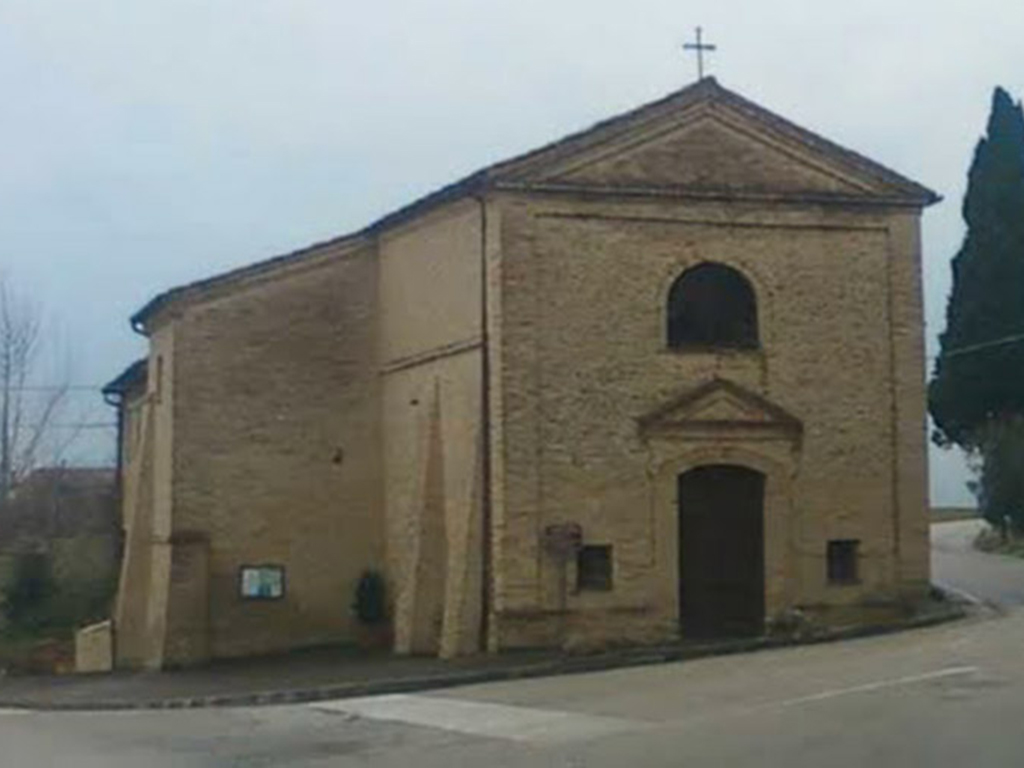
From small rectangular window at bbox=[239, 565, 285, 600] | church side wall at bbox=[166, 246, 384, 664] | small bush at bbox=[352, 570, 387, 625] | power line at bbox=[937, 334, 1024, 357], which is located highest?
power line at bbox=[937, 334, 1024, 357]

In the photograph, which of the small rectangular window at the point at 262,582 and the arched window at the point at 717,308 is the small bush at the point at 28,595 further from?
the arched window at the point at 717,308

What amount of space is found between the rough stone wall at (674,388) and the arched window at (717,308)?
0.22 meters

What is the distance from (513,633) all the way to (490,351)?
4394mm

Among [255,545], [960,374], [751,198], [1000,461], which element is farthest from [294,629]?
[960,374]

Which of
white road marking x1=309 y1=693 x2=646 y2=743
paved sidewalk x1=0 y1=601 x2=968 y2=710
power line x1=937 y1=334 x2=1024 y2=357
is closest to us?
white road marking x1=309 y1=693 x2=646 y2=743

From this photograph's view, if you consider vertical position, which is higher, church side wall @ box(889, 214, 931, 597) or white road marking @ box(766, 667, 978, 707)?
church side wall @ box(889, 214, 931, 597)

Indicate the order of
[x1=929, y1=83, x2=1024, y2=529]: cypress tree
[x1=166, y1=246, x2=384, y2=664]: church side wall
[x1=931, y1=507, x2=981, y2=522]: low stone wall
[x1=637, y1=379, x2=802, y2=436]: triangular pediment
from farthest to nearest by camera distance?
[x1=931, y1=507, x2=981, y2=522]: low stone wall → [x1=929, y1=83, x2=1024, y2=529]: cypress tree → [x1=166, y1=246, x2=384, y2=664]: church side wall → [x1=637, y1=379, x2=802, y2=436]: triangular pediment

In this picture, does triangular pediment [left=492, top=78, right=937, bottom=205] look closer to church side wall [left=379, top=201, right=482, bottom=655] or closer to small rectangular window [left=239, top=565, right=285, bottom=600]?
church side wall [left=379, top=201, right=482, bottom=655]

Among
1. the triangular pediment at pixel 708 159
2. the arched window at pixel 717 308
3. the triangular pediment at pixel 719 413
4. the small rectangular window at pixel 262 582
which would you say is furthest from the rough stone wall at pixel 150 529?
the arched window at pixel 717 308

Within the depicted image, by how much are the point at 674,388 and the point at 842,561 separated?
13.0 ft

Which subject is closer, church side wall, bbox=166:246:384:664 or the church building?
the church building

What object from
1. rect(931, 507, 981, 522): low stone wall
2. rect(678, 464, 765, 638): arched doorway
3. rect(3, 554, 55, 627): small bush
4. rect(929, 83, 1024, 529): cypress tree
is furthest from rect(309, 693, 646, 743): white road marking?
rect(931, 507, 981, 522): low stone wall

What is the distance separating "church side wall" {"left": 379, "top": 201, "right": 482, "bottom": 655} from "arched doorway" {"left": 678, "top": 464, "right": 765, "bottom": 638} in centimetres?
345

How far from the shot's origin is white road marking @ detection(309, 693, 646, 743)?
20141 millimetres
